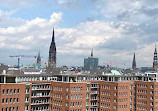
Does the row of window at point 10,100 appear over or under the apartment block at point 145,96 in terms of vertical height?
over

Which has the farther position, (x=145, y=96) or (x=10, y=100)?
(x=145, y=96)

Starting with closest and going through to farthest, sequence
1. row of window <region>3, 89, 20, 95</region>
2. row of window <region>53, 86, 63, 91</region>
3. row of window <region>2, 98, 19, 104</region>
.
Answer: row of window <region>2, 98, 19, 104</region> < row of window <region>3, 89, 20, 95</region> < row of window <region>53, 86, 63, 91</region>

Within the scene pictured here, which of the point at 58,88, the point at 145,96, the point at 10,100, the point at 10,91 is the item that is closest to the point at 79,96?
the point at 58,88

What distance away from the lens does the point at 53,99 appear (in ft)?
352

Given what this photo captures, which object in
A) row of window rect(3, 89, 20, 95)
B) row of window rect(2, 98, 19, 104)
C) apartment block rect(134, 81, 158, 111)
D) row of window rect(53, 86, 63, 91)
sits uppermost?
row of window rect(3, 89, 20, 95)

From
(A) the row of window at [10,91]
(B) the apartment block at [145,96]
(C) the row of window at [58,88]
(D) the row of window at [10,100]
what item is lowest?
(B) the apartment block at [145,96]

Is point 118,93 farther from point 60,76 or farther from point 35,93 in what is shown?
point 35,93

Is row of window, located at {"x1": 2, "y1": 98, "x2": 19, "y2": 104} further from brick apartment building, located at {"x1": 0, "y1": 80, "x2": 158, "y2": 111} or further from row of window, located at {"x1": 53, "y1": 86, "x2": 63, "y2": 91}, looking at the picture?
row of window, located at {"x1": 53, "y1": 86, "x2": 63, "y2": 91}

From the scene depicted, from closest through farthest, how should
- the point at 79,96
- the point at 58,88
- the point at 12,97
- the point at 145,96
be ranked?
the point at 12,97, the point at 79,96, the point at 58,88, the point at 145,96

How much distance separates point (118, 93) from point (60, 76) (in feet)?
94.4

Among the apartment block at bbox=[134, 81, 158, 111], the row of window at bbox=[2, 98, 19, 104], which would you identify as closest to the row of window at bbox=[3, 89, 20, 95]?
the row of window at bbox=[2, 98, 19, 104]

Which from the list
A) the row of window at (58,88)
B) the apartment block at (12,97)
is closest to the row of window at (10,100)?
the apartment block at (12,97)

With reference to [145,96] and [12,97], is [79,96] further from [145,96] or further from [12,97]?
[145,96]

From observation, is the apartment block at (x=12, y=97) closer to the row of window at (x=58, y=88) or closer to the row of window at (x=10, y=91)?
the row of window at (x=10, y=91)
